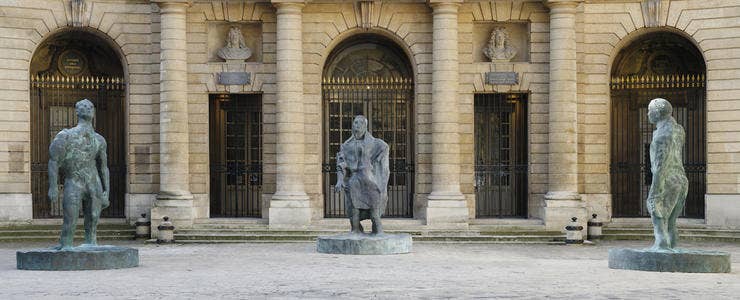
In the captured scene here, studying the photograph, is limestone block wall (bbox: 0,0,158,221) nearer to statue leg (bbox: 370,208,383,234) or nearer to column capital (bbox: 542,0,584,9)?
statue leg (bbox: 370,208,383,234)

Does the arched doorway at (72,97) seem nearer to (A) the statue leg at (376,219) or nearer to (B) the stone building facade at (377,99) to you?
(B) the stone building facade at (377,99)

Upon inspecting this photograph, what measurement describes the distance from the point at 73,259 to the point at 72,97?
13.7 m

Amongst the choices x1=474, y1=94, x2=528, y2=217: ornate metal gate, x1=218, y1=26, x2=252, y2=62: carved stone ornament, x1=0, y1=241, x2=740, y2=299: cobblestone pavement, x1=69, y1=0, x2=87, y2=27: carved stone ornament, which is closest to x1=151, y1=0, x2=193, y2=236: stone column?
x1=218, y1=26, x2=252, y2=62: carved stone ornament

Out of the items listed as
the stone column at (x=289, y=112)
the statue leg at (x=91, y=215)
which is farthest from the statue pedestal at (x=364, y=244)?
the stone column at (x=289, y=112)

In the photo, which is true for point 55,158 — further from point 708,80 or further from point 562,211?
point 708,80

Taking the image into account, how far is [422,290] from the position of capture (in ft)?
54.6

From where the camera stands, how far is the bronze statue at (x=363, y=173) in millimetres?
23875

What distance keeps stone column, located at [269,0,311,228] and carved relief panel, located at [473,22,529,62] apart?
4.67 meters

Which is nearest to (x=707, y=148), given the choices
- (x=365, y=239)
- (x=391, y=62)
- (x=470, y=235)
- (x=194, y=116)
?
(x=470, y=235)

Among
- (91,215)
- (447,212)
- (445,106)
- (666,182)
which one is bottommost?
(447,212)

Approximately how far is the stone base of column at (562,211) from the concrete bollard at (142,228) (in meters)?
9.88

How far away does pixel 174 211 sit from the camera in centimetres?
3002

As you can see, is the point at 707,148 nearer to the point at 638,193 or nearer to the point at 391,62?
the point at 638,193

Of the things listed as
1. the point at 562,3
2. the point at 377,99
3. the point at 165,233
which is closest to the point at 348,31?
Answer: the point at 377,99
